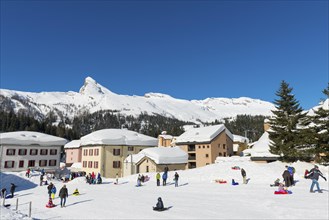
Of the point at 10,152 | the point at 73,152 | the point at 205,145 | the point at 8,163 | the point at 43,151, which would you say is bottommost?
the point at 8,163

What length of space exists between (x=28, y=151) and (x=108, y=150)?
21418mm

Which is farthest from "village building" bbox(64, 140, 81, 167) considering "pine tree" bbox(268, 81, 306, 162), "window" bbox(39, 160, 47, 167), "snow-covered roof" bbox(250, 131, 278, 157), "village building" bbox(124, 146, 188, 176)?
"pine tree" bbox(268, 81, 306, 162)

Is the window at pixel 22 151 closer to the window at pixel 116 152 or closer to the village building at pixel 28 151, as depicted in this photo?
the village building at pixel 28 151

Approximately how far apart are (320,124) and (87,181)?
3337cm

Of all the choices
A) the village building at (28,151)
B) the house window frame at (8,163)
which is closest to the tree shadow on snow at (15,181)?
the house window frame at (8,163)

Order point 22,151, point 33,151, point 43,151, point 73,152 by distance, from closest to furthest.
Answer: point 22,151
point 33,151
point 43,151
point 73,152

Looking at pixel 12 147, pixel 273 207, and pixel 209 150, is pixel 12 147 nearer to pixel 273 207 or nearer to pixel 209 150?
pixel 209 150

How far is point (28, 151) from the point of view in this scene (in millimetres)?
63125

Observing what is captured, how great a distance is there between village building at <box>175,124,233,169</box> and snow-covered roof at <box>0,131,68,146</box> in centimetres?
3405

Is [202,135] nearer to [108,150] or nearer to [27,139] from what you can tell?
[108,150]

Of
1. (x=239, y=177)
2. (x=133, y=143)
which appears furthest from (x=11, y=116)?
(x=239, y=177)

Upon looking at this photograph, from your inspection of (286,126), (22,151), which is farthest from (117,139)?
(286,126)

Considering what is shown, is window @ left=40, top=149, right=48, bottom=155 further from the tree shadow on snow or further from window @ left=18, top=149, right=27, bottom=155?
the tree shadow on snow

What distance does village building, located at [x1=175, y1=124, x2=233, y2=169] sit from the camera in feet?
204
